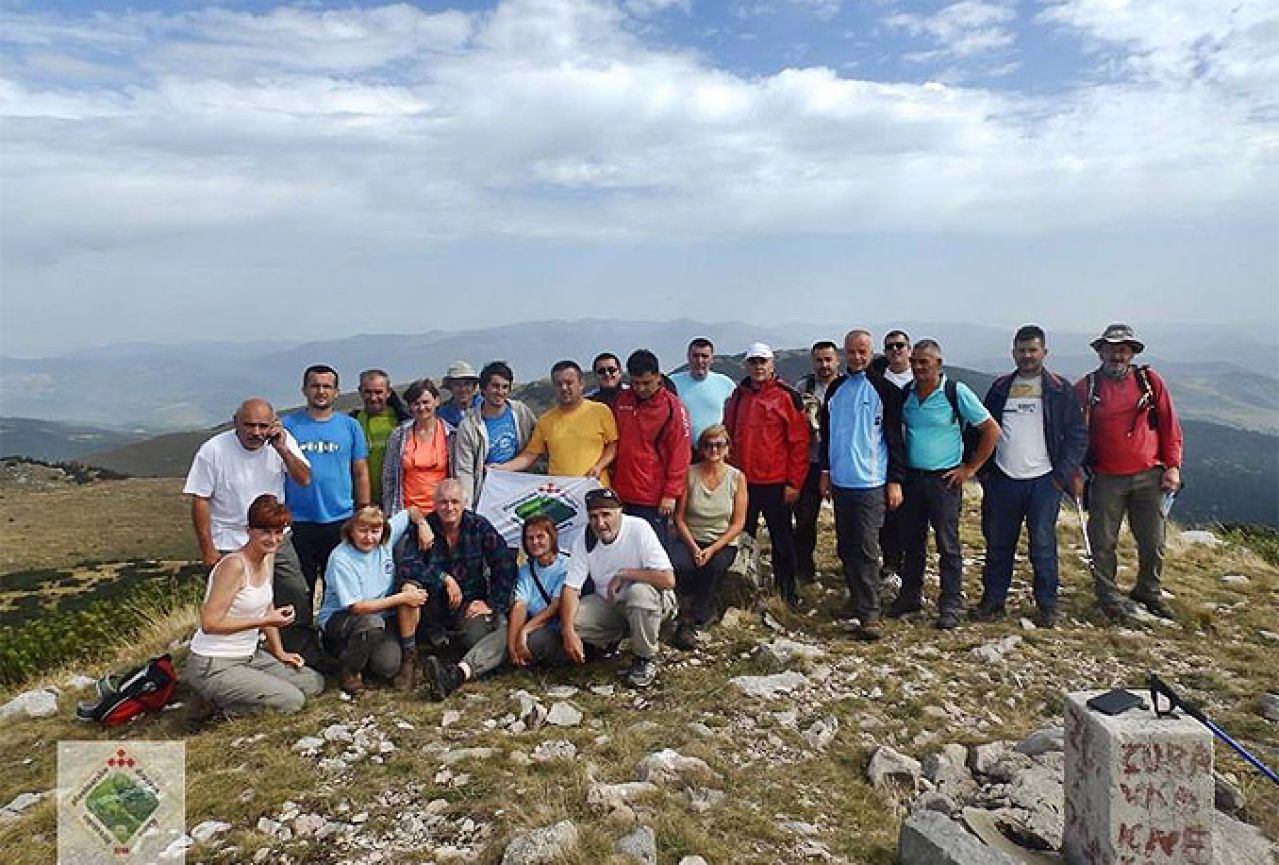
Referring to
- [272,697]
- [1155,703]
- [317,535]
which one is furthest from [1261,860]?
[317,535]

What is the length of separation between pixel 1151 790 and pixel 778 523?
17.6 ft

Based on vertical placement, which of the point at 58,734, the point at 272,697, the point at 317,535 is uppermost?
the point at 317,535

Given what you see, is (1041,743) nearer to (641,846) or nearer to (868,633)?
(868,633)

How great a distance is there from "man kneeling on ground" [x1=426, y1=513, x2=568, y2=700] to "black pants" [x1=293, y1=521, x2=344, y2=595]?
6.24 feet

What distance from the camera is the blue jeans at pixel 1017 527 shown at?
915 cm

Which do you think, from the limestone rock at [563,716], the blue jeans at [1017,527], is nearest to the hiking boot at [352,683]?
the limestone rock at [563,716]

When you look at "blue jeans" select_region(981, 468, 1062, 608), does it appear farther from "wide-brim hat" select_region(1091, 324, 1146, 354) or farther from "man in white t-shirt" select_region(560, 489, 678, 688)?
"man in white t-shirt" select_region(560, 489, 678, 688)

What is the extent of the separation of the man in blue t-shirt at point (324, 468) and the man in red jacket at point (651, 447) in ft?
9.18

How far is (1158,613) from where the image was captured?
9.80 metres

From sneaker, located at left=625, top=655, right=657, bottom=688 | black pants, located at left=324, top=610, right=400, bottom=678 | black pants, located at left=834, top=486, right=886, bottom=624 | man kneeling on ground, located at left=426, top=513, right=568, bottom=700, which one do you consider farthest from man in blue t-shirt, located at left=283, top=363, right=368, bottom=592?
black pants, located at left=834, top=486, right=886, bottom=624

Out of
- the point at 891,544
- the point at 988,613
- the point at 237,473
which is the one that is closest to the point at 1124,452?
the point at 988,613

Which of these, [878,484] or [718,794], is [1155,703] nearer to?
[718,794]

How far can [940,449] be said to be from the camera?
891 centimetres

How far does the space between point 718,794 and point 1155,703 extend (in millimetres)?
2742
